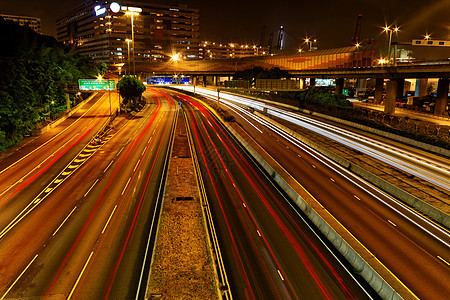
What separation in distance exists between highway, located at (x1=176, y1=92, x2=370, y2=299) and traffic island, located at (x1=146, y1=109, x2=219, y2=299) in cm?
150

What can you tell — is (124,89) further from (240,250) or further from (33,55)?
(240,250)

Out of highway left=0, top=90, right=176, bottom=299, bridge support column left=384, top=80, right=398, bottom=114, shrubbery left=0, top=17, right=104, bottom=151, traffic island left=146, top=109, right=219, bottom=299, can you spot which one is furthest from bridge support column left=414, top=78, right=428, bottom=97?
shrubbery left=0, top=17, right=104, bottom=151

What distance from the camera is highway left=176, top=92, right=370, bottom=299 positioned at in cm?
1795

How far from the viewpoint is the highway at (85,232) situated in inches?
712

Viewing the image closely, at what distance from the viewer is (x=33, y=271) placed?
752 inches

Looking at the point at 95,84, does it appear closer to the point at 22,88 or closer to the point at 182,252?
the point at 22,88

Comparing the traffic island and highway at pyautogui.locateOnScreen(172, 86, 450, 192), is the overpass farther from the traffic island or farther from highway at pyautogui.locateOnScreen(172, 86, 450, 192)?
the traffic island

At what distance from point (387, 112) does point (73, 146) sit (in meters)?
77.5

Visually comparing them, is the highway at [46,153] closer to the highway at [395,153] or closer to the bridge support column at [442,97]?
the highway at [395,153]

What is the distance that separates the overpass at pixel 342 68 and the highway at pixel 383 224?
5158 cm

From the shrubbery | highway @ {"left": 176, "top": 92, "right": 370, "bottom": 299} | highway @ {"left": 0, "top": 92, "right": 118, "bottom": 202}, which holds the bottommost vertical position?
highway @ {"left": 176, "top": 92, "right": 370, "bottom": 299}

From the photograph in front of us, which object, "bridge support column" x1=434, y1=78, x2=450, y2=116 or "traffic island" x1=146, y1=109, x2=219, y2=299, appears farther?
"bridge support column" x1=434, y1=78, x2=450, y2=116

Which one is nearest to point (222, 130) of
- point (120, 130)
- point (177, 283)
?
point (120, 130)

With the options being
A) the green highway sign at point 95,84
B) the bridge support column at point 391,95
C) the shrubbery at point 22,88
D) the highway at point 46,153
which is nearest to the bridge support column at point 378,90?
the bridge support column at point 391,95
